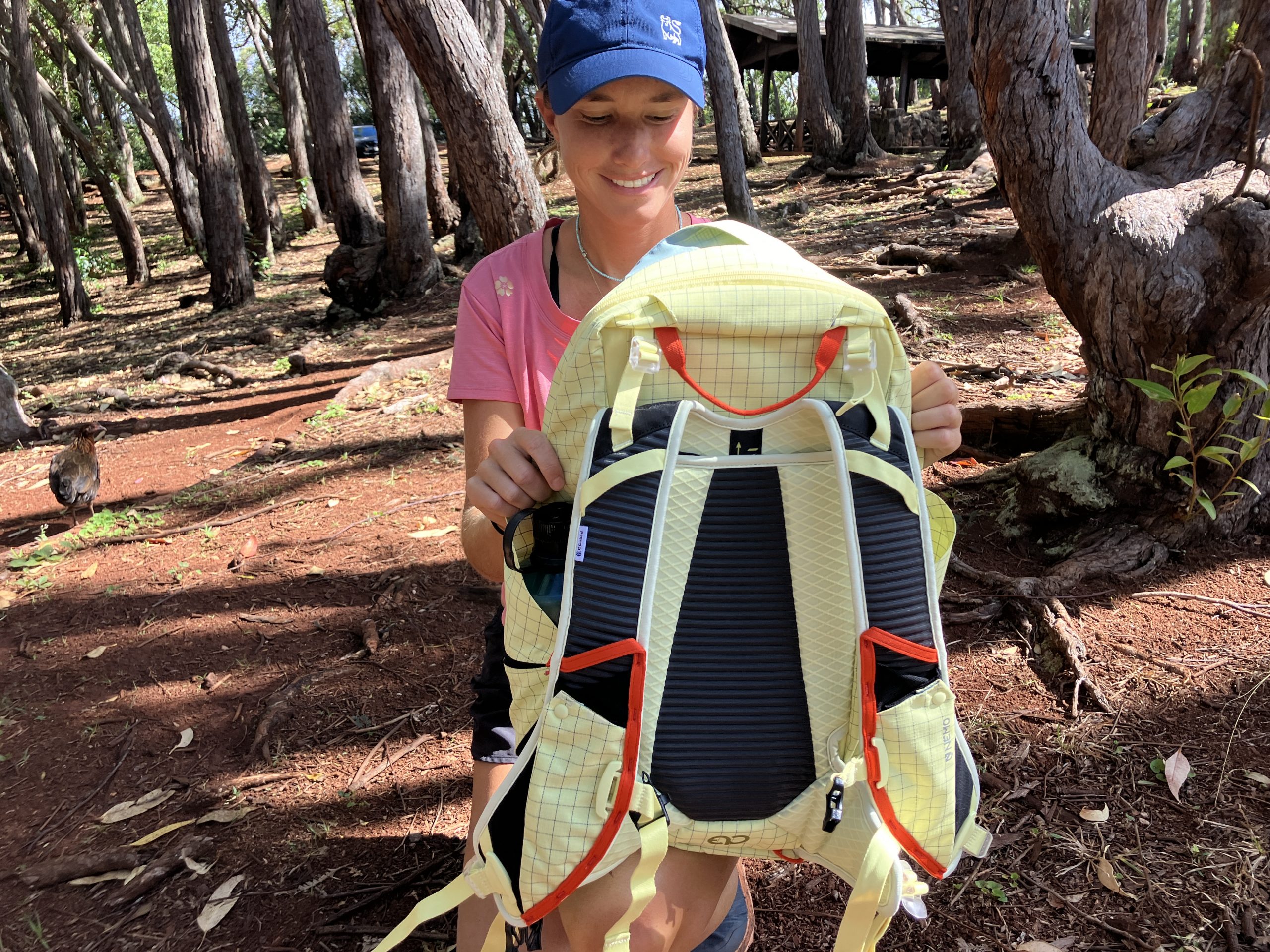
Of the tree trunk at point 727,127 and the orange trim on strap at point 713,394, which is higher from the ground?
the tree trunk at point 727,127

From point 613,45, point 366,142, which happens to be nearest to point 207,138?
point 613,45

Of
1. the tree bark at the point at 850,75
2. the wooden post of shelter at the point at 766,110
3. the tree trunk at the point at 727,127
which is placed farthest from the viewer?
the wooden post of shelter at the point at 766,110

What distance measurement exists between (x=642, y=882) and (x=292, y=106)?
1825cm

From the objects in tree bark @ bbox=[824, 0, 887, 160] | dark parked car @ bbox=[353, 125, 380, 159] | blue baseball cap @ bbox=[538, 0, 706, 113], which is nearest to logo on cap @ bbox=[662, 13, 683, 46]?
blue baseball cap @ bbox=[538, 0, 706, 113]

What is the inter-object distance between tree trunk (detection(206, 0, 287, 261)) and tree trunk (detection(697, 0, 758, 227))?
23.3 feet

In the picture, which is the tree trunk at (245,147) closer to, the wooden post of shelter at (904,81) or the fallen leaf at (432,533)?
the fallen leaf at (432,533)

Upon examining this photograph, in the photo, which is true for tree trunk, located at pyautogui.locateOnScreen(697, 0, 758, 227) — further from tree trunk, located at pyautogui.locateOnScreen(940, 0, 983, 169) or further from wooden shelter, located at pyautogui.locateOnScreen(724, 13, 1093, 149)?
wooden shelter, located at pyautogui.locateOnScreen(724, 13, 1093, 149)

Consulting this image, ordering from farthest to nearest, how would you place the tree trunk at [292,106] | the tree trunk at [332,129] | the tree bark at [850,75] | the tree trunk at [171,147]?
1. the tree trunk at [292,106]
2. the tree bark at [850,75]
3. the tree trunk at [171,147]
4. the tree trunk at [332,129]

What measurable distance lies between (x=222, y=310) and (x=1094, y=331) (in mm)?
11224

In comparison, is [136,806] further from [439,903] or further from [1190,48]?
[1190,48]

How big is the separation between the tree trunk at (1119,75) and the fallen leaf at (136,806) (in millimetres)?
5610

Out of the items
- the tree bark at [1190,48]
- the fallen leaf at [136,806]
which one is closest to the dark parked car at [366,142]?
the tree bark at [1190,48]

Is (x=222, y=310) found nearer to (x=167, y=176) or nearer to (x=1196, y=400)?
(x=167, y=176)

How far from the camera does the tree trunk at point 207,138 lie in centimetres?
1050
